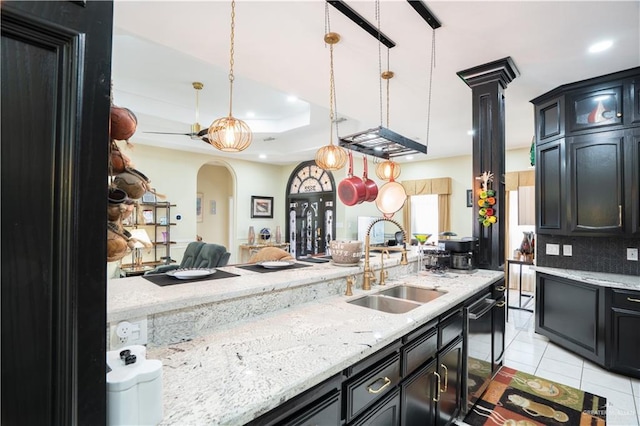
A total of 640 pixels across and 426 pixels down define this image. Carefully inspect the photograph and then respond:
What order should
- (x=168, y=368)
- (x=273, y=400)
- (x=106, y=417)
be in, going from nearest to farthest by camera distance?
1. (x=106, y=417)
2. (x=273, y=400)
3. (x=168, y=368)

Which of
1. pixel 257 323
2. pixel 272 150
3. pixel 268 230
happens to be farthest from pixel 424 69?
pixel 268 230

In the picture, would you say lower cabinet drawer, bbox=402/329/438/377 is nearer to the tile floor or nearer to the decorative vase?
the tile floor

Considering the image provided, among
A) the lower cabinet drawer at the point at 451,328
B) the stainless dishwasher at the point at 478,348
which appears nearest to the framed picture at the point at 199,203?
the stainless dishwasher at the point at 478,348

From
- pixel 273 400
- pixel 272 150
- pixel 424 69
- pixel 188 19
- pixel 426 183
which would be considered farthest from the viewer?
pixel 426 183

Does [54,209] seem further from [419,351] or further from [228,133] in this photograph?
[228,133]

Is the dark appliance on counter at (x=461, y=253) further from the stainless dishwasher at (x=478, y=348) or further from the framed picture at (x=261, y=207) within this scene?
the framed picture at (x=261, y=207)

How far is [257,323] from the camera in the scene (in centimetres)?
150

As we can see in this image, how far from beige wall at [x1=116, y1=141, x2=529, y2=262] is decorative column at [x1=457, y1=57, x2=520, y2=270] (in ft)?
12.5

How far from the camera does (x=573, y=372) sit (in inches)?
116

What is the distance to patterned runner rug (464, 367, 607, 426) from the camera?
2256 mm

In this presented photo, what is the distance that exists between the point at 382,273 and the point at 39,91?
218cm

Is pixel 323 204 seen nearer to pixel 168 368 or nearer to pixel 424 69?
pixel 424 69

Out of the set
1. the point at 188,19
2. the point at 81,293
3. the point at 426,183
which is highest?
the point at 188,19

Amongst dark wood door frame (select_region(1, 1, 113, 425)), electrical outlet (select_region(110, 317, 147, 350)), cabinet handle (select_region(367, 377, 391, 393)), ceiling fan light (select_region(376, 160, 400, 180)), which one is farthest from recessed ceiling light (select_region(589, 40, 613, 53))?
electrical outlet (select_region(110, 317, 147, 350))
